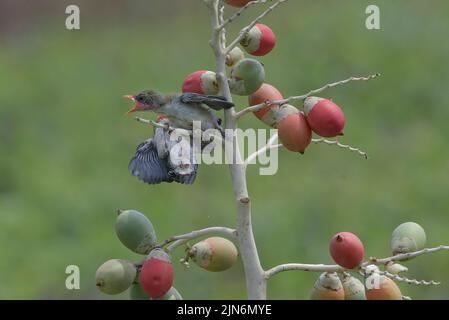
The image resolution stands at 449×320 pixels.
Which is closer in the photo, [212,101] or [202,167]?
[212,101]

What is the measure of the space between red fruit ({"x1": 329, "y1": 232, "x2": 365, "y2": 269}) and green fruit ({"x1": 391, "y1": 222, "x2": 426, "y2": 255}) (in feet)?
0.26

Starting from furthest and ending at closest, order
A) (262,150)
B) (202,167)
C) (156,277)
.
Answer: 1. (202,167)
2. (262,150)
3. (156,277)

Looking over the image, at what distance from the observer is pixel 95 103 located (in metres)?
5.26

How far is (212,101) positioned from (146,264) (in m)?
0.22

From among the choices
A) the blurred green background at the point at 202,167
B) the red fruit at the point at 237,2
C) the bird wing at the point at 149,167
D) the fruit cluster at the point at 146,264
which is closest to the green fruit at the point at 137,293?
the fruit cluster at the point at 146,264

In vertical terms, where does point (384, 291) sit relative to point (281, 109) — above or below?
below

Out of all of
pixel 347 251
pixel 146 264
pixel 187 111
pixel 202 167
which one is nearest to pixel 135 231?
pixel 146 264

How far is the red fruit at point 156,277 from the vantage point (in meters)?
1.23

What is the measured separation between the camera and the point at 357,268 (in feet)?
4.12

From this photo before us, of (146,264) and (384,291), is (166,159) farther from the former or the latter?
(384,291)

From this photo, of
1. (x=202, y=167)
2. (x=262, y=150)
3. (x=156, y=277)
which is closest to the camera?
(x=156, y=277)

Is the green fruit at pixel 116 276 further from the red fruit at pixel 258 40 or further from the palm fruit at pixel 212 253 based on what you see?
the red fruit at pixel 258 40

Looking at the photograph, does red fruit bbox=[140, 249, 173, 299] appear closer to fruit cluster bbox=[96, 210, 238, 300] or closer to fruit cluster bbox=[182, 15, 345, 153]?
fruit cluster bbox=[96, 210, 238, 300]
